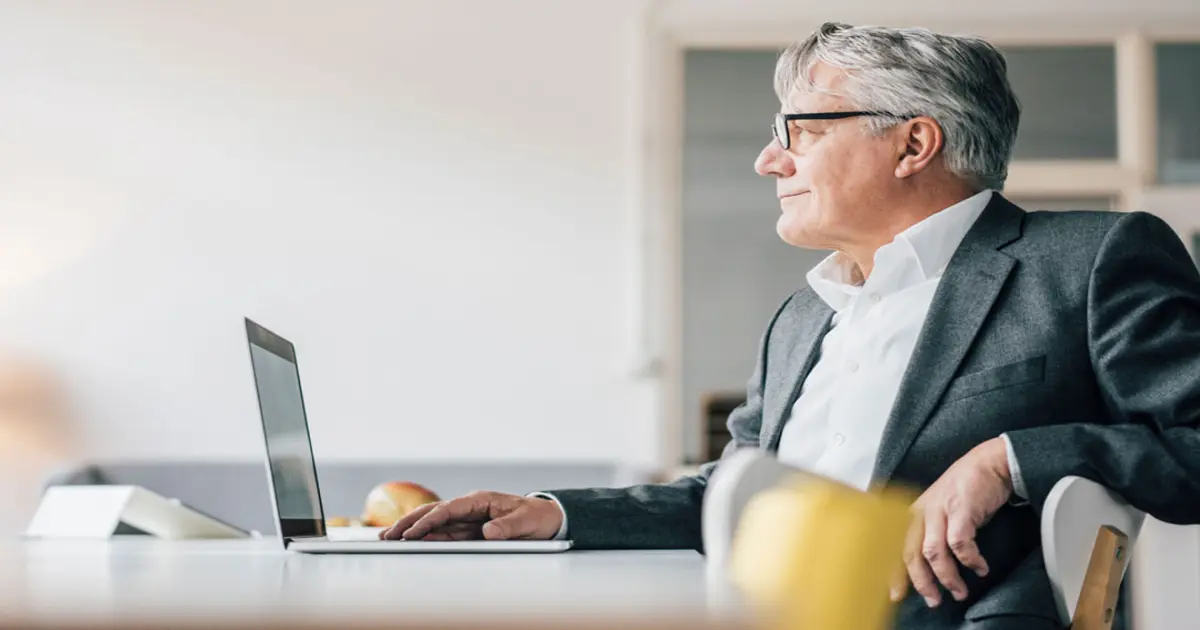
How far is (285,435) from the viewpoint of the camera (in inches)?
63.0

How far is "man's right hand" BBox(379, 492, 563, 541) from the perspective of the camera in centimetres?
131

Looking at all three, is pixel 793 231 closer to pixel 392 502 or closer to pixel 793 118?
pixel 793 118

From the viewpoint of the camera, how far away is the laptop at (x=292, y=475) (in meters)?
1.22

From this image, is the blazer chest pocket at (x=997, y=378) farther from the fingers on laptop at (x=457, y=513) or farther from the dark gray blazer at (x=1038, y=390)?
the fingers on laptop at (x=457, y=513)

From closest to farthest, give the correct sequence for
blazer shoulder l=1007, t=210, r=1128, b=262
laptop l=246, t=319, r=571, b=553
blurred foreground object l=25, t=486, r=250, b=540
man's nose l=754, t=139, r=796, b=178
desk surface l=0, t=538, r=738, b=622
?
desk surface l=0, t=538, r=738, b=622, laptop l=246, t=319, r=571, b=553, blazer shoulder l=1007, t=210, r=1128, b=262, blurred foreground object l=25, t=486, r=250, b=540, man's nose l=754, t=139, r=796, b=178

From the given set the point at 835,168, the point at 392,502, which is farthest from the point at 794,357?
the point at 392,502

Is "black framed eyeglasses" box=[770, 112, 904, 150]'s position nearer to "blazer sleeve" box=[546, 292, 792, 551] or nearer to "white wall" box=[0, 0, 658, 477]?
"blazer sleeve" box=[546, 292, 792, 551]

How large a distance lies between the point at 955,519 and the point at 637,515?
35 centimetres

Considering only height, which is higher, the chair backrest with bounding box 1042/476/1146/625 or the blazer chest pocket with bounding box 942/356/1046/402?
the blazer chest pocket with bounding box 942/356/1046/402

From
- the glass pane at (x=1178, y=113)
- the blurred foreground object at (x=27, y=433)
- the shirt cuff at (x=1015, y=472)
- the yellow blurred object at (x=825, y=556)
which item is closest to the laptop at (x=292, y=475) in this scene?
the shirt cuff at (x=1015, y=472)

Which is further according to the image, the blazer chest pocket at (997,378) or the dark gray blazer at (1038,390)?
the blazer chest pocket at (997,378)

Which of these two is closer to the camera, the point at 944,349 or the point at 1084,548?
the point at 1084,548

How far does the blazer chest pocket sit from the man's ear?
0.38 metres

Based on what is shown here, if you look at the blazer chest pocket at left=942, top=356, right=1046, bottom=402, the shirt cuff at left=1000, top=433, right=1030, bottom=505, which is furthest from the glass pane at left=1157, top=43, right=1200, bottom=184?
the shirt cuff at left=1000, top=433, right=1030, bottom=505
